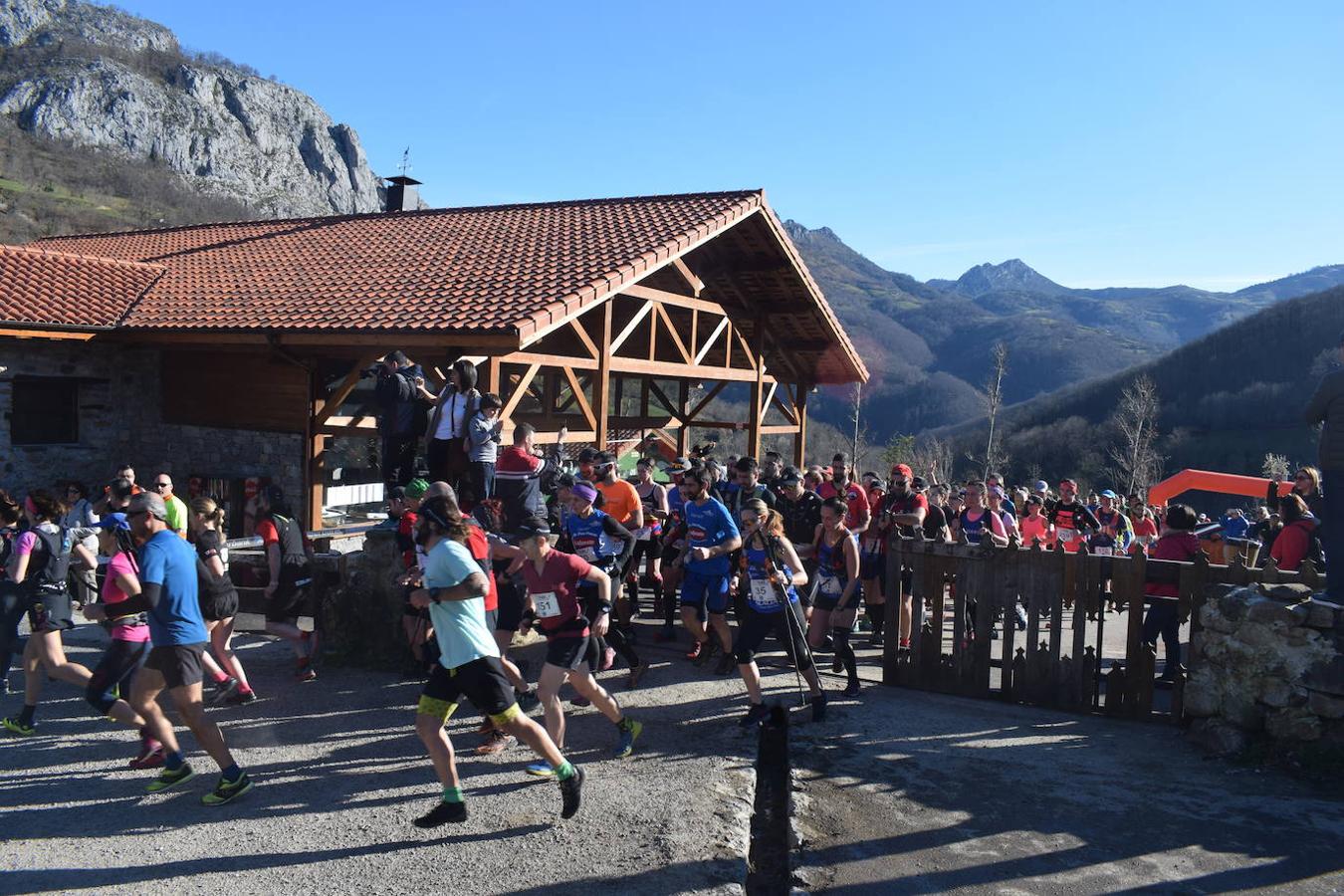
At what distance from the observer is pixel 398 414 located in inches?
344

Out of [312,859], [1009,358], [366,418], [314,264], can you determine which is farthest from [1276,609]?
[1009,358]

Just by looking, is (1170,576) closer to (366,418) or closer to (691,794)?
(691,794)

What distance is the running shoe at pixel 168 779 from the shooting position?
17.1ft

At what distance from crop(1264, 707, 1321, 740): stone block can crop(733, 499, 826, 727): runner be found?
2817mm

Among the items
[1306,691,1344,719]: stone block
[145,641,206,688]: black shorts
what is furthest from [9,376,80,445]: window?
[1306,691,1344,719]: stone block

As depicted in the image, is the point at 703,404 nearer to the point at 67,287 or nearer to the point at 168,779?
the point at 67,287

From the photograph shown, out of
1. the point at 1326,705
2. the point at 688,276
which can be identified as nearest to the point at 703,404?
→ the point at 688,276

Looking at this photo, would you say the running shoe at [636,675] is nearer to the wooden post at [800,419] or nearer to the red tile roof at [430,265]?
the red tile roof at [430,265]

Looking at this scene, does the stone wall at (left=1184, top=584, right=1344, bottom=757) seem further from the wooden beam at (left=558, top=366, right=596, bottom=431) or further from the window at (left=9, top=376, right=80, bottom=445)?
the window at (left=9, top=376, right=80, bottom=445)

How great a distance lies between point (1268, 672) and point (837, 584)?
9.51 ft

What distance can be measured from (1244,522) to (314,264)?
548 inches

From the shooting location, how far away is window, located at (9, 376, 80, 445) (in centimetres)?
1222

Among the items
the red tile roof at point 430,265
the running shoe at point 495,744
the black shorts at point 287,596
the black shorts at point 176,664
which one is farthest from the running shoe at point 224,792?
the red tile roof at point 430,265

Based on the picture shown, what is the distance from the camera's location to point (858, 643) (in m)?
9.18
